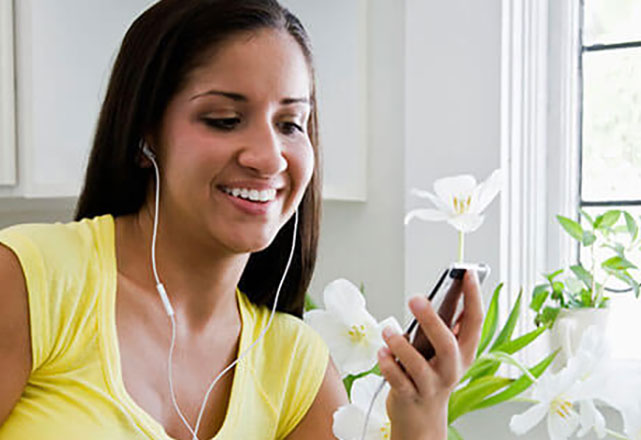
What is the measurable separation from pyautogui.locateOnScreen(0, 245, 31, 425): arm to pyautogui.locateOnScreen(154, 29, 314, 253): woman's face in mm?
189

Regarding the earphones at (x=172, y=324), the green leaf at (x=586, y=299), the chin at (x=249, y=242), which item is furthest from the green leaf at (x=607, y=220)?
the chin at (x=249, y=242)

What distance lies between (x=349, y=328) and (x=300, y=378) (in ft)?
0.30

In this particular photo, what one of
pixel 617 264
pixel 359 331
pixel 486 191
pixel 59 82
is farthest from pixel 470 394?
pixel 59 82

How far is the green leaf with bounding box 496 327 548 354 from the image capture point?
50.2 inches

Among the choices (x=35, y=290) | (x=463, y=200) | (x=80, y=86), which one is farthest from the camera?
(x=80, y=86)

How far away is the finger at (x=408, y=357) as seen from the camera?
864mm

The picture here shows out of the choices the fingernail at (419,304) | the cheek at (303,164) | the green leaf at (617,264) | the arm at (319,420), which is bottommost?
the arm at (319,420)

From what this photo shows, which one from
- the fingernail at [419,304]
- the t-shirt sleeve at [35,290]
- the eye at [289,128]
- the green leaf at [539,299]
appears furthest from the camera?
the green leaf at [539,299]

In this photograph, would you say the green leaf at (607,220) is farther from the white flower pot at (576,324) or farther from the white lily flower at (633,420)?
the white lily flower at (633,420)

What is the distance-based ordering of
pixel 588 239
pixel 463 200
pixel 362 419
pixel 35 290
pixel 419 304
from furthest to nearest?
pixel 588 239 < pixel 463 200 < pixel 362 419 < pixel 35 290 < pixel 419 304

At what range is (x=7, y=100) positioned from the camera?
4.00ft

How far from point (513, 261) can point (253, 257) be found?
51cm

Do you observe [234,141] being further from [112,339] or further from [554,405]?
[554,405]

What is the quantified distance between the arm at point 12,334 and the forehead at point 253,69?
0.87 ft
